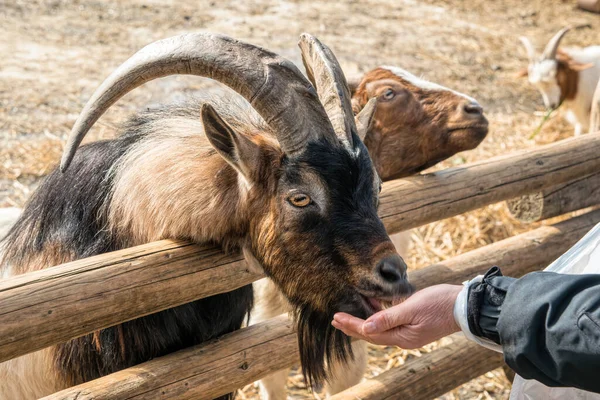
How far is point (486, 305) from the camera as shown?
207cm

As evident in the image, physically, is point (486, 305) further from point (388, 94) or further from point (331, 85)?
point (388, 94)

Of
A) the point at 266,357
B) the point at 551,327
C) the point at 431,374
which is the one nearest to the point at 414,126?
the point at 431,374

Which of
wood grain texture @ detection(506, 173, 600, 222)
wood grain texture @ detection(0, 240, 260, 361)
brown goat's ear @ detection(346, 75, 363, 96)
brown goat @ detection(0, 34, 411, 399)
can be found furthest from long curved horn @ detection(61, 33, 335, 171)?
wood grain texture @ detection(506, 173, 600, 222)

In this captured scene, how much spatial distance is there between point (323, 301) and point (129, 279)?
2.26 feet

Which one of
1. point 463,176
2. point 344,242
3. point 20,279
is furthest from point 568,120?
point 20,279

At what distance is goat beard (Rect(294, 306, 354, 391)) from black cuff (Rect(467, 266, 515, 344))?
28.0 inches

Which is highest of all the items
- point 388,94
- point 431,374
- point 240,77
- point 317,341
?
point 240,77

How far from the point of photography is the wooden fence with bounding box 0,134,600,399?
239 centimetres

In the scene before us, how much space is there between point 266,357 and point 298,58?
265 inches

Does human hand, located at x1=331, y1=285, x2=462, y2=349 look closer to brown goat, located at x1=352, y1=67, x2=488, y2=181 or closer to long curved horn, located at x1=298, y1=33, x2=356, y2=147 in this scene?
long curved horn, located at x1=298, y1=33, x2=356, y2=147

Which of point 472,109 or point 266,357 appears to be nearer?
point 266,357

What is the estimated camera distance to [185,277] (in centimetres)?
271

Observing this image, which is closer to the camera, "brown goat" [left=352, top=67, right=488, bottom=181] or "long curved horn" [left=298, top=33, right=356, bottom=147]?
"long curved horn" [left=298, top=33, right=356, bottom=147]

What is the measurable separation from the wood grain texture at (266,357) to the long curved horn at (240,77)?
36.7 inches
